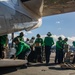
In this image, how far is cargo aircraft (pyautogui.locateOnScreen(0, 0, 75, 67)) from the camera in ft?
26.8

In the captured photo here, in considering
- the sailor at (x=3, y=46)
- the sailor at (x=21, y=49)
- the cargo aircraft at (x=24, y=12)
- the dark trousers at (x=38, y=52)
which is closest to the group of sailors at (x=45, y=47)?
the dark trousers at (x=38, y=52)

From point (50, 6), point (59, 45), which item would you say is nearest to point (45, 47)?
point (59, 45)

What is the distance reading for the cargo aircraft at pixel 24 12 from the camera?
26.8ft

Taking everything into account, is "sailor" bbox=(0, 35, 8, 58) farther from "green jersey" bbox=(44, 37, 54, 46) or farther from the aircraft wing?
"green jersey" bbox=(44, 37, 54, 46)

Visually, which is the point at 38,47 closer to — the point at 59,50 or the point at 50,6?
the point at 59,50

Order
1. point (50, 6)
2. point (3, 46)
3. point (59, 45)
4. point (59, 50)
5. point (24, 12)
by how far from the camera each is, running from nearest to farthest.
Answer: point (24, 12) < point (50, 6) < point (3, 46) < point (59, 45) < point (59, 50)

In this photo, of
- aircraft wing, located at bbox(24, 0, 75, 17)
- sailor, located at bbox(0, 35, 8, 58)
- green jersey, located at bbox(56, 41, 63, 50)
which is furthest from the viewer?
green jersey, located at bbox(56, 41, 63, 50)

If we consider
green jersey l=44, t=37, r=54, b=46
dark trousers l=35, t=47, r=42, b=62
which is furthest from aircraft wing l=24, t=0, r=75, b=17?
dark trousers l=35, t=47, r=42, b=62

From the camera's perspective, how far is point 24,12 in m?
9.63

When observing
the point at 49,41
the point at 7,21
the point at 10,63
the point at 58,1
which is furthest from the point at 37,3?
the point at 49,41

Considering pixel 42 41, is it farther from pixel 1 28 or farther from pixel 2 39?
pixel 1 28

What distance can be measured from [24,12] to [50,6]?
138 centimetres

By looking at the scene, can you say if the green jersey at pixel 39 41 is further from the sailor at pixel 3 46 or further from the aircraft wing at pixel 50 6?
the sailor at pixel 3 46

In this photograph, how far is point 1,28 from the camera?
8109 millimetres
